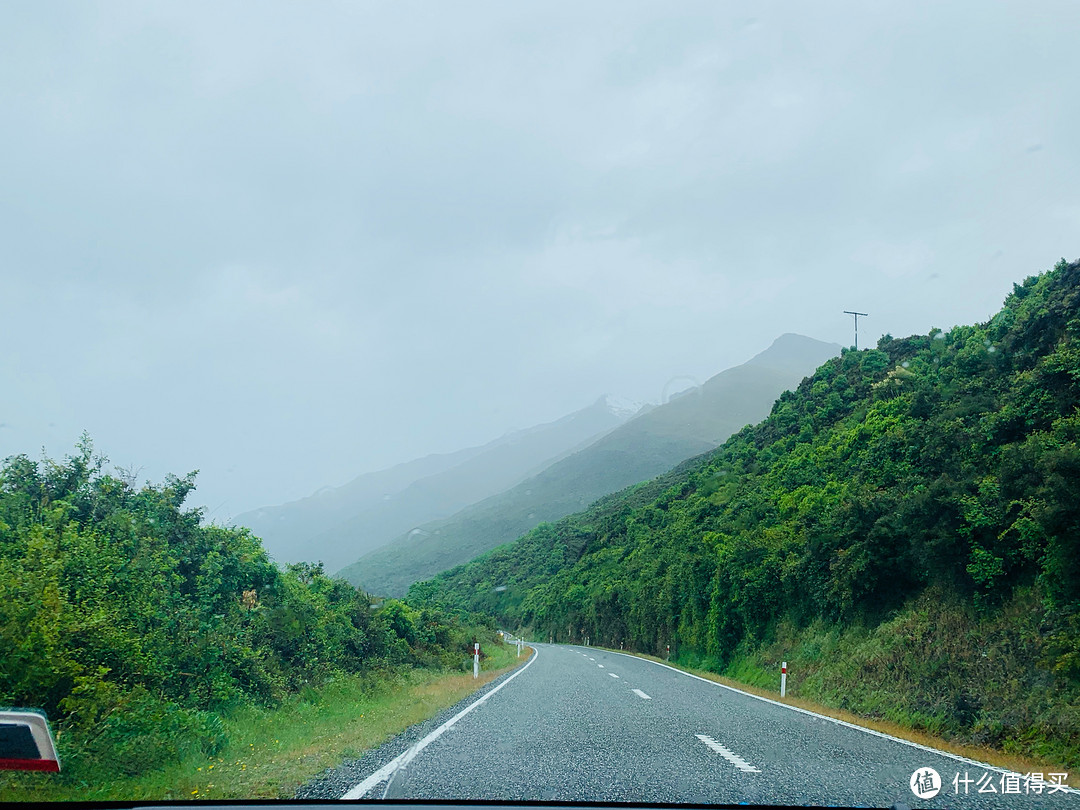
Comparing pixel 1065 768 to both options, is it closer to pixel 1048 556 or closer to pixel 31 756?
pixel 1048 556

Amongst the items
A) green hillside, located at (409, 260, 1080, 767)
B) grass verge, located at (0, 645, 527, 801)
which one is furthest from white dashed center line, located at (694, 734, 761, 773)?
green hillside, located at (409, 260, 1080, 767)

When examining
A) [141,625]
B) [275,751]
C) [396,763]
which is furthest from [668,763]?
[141,625]

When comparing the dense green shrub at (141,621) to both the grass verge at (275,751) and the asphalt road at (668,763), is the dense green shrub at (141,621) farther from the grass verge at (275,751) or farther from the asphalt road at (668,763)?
the asphalt road at (668,763)

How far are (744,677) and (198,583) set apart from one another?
18.1 metres

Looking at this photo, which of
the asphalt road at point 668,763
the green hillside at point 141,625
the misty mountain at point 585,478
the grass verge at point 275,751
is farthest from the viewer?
the misty mountain at point 585,478

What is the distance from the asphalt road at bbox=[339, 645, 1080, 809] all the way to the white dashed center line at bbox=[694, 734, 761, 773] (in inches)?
0.5

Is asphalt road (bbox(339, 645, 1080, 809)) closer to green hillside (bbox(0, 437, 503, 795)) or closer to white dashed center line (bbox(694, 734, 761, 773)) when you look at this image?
white dashed center line (bbox(694, 734, 761, 773))

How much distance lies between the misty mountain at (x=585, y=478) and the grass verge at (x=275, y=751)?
263ft

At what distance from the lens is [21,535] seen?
10070 millimetres

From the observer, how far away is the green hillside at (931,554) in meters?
10.8

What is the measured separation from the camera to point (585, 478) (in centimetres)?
16575

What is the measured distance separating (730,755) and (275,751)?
194 inches

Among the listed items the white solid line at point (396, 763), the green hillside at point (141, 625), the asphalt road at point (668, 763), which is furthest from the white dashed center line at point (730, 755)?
the green hillside at point (141, 625)

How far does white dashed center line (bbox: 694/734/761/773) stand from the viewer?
22.2 ft
